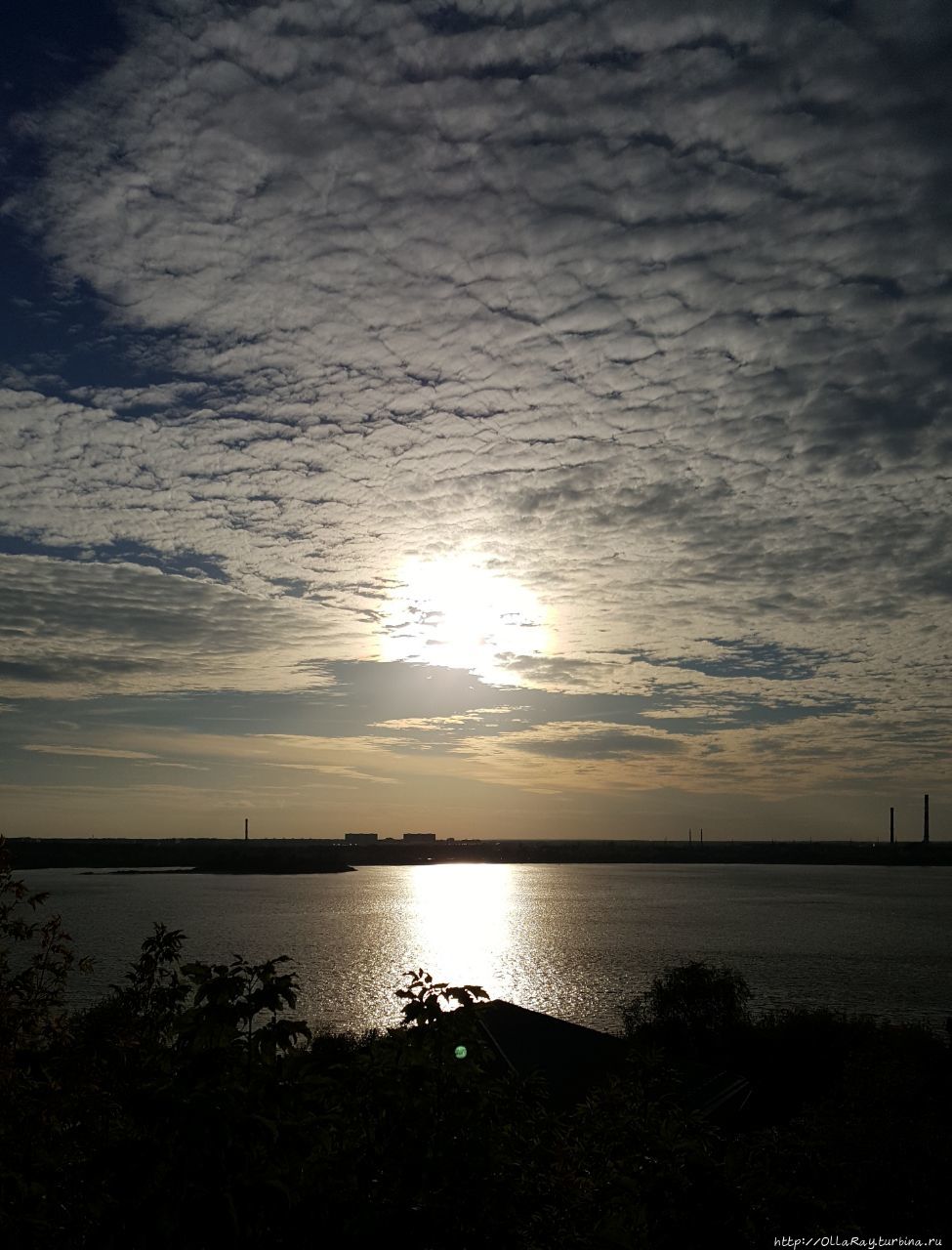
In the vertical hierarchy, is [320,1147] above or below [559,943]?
above

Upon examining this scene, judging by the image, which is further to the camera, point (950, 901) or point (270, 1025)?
point (950, 901)

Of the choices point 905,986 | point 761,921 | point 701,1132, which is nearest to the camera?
point 701,1132

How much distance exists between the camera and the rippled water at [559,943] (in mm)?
72562

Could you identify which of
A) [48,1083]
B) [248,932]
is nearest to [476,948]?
[248,932]

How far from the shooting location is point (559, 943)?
117 m

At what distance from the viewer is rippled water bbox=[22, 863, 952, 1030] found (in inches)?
2857

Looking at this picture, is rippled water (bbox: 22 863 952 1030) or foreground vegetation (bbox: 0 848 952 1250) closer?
foreground vegetation (bbox: 0 848 952 1250)

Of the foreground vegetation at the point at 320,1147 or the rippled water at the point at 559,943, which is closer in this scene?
the foreground vegetation at the point at 320,1147

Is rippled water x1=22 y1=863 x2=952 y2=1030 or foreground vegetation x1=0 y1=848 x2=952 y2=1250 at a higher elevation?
foreground vegetation x1=0 y1=848 x2=952 y2=1250

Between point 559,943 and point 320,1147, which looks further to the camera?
point 559,943

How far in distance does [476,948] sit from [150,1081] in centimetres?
12357

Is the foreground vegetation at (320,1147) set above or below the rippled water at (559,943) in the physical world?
above

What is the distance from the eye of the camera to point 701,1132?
7.70 m

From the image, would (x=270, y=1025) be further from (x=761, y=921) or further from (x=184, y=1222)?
(x=761, y=921)
